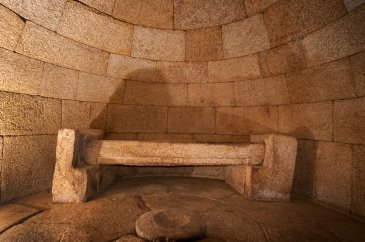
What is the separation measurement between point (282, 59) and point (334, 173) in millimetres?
1730

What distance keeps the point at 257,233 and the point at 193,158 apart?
100cm

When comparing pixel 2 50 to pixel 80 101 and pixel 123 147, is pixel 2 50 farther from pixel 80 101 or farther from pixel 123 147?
pixel 123 147

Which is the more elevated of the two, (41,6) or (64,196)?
(41,6)

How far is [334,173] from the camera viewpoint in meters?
2.44

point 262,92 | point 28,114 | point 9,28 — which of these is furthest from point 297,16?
point 28,114

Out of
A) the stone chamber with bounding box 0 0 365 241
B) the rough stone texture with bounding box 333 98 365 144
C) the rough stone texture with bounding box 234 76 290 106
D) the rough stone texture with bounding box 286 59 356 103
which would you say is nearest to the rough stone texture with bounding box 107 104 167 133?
the stone chamber with bounding box 0 0 365 241

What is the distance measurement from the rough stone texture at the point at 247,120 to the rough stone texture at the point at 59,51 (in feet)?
7.31

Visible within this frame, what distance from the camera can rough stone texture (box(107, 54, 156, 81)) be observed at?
338 cm

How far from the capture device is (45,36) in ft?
8.77

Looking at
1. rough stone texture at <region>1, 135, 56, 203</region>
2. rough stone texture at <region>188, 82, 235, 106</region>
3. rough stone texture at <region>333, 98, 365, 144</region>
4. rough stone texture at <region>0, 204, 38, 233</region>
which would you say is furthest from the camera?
rough stone texture at <region>188, 82, 235, 106</region>

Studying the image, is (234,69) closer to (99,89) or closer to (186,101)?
(186,101)

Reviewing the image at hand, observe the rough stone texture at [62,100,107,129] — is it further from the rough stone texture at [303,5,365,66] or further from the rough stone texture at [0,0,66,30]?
the rough stone texture at [303,5,365,66]

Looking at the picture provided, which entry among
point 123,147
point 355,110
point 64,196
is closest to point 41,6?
point 123,147

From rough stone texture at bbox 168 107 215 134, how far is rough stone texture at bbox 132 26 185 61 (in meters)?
→ 0.98
